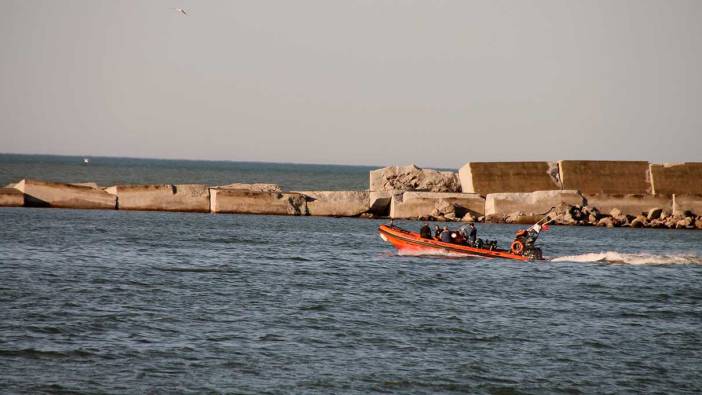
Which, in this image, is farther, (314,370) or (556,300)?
(556,300)

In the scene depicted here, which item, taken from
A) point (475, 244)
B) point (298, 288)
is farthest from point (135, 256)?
point (475, 244)

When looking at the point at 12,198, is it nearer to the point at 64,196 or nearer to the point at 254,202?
the point at 64,196

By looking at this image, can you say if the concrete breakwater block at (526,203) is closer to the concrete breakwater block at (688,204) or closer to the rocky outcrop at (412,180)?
the concrete breakwater block at (688,204)

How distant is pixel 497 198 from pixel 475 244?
53.1 ft

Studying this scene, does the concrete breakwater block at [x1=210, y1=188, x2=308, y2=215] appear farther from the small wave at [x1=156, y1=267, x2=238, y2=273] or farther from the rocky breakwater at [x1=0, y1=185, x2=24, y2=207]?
the small wave at [x1=156, y1=267, x2=238, y2=273]

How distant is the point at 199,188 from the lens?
1980 inches

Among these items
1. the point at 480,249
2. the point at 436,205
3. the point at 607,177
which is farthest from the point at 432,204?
the point at 480,249

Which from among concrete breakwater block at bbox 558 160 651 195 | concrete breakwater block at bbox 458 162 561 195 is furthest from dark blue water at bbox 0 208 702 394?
concrete breakwater block at bbox 558 160 651 195

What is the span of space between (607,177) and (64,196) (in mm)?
27151

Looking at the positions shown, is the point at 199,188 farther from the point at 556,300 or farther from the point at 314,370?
the point at 314,370

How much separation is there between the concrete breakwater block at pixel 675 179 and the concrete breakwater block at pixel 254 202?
59.3 ft

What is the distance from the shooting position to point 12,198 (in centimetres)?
4856

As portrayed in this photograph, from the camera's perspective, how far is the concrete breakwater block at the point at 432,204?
48656 millimetres

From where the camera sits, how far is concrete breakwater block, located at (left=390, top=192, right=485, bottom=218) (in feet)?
160
